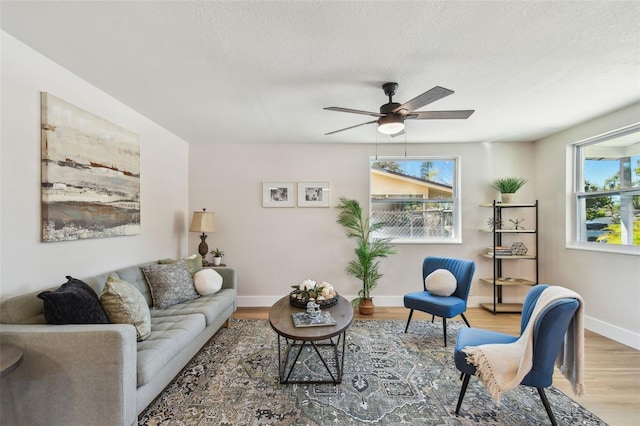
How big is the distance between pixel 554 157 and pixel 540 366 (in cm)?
327

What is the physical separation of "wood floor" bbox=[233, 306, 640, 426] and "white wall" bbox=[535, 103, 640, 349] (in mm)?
248

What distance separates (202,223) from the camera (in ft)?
12.0

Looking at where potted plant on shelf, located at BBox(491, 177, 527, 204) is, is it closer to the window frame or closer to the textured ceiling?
the window frame

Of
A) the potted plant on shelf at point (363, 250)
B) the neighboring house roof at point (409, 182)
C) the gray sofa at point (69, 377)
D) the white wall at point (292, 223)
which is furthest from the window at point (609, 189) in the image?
the gray sofa at point (69, 377)

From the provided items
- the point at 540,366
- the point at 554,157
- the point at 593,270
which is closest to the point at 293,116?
the point at 540,366

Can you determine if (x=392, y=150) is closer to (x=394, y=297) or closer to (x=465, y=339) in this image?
(x=394, y=297)

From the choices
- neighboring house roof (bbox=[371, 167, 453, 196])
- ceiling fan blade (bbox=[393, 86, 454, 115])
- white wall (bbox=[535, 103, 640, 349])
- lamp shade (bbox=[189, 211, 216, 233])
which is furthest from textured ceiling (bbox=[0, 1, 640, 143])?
neighboring house roof (bbox=[371, 167, 453, 196])

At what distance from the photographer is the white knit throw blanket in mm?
1638

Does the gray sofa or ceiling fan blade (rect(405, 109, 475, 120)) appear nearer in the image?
the gray sofa

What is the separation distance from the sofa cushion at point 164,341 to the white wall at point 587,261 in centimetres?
425

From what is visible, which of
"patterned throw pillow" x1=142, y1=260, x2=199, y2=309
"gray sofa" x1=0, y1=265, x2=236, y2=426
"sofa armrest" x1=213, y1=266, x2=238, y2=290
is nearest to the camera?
"gray sofa" x1=0, y1=265, x2=236, y2=426

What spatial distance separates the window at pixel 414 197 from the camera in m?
4.29

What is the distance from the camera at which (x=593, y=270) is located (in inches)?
125

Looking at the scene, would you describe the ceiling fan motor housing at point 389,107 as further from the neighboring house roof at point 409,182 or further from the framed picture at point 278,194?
the framed picture at point 278,194
